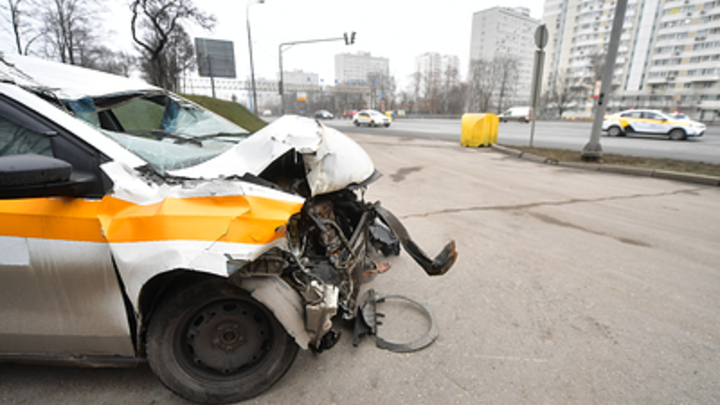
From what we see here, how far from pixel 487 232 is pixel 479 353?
2447 millimetres

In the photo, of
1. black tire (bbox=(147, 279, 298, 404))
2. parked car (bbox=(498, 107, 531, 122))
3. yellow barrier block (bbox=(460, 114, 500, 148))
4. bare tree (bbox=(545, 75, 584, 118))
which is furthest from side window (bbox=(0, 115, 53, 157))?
bare tree (bbox=(545, 75, 584, 118))

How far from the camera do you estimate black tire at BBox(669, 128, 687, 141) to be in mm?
15734

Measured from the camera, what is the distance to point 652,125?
16.6 m

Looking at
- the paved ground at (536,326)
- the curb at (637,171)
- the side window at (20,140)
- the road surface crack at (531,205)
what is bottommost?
the paved ground at (536,326)

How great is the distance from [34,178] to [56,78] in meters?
1.24

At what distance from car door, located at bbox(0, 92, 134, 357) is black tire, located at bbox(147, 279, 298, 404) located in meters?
0.21

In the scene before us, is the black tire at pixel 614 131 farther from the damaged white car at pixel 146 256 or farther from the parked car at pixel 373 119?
the damaged white car at pixel 146 256

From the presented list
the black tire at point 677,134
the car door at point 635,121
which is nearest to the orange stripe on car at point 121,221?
the black tire at point 677,134

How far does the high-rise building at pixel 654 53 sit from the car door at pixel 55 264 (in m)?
A: 69.0

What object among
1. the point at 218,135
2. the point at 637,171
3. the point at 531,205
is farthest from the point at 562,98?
the point at 218,135

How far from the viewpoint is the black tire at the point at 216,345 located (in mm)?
1753

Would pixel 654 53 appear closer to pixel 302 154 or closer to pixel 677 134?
pixel 677 134

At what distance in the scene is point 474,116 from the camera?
13398 millimetres

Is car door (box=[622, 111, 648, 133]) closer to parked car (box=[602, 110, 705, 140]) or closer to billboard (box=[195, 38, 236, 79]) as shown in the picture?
parked car (box=[602, 110, 705, 140])
